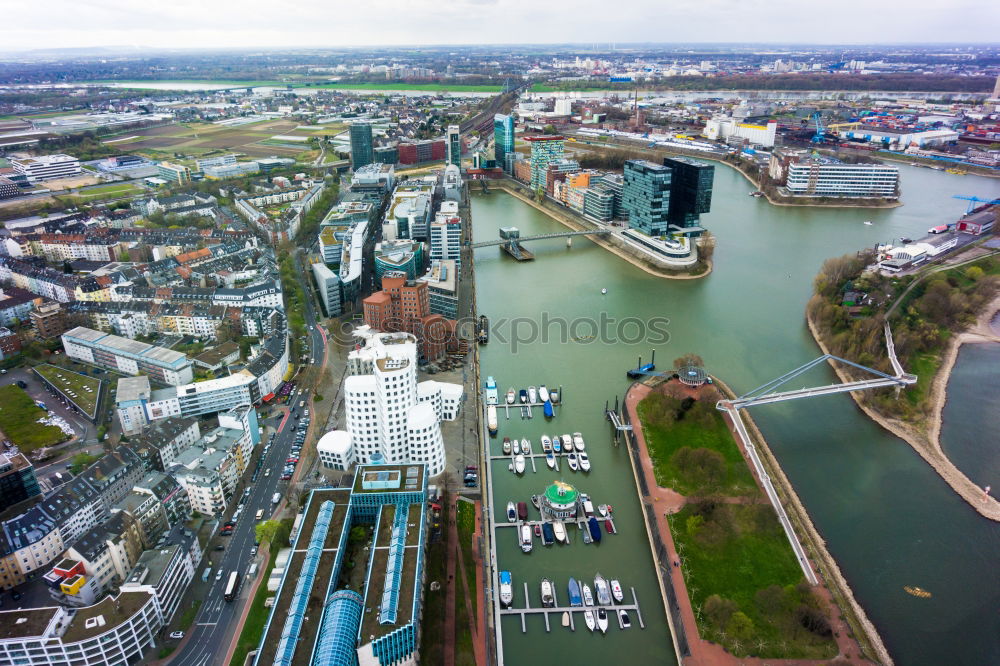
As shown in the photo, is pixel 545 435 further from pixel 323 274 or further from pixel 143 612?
pixel 323 274

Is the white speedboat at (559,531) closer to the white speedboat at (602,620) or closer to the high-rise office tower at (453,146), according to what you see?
the white speedboat at (602,620)

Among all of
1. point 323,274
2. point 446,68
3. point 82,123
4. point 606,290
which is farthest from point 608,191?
point 446,68

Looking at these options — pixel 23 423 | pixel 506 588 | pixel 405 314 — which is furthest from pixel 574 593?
pixel 23 423

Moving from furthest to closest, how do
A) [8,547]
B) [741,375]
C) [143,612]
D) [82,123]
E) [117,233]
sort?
[82,123]
[117,233]
[741,375]
[8,547]
[143,612]

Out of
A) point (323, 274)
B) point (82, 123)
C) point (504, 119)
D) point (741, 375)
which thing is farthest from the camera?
point (82, 123)

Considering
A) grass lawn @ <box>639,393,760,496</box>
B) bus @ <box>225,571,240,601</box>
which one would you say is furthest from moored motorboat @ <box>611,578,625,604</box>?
bus @ <box>225,571,240,601</box>

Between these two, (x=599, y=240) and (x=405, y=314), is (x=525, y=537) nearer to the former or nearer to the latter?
(x=405, y=314)

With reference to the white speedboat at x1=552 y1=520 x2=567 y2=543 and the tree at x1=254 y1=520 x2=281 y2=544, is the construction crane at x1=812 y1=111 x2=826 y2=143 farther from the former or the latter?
the tree at x1=254 y1=520 x2=281 y2=544
